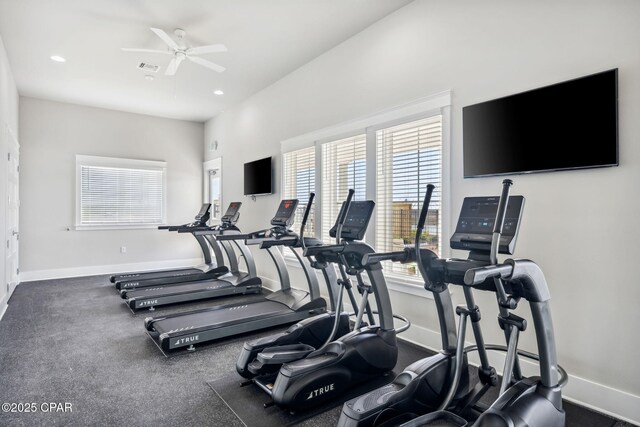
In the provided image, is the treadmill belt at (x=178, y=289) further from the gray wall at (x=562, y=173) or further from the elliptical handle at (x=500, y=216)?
the elliptical handle at (x=500, y=216)

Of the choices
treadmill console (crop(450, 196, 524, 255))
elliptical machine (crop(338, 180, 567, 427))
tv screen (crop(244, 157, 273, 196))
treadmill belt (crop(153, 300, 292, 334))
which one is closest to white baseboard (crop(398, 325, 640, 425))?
elliptical machine (crop(338, 180, 567, 427))

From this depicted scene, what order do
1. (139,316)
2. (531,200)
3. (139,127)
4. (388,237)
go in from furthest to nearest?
(139,127), (139,316), (388,237), (531,200)

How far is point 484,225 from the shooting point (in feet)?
6.53

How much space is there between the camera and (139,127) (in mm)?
7551

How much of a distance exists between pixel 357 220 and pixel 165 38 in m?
2.81

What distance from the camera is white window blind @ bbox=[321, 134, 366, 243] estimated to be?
13.6 ft

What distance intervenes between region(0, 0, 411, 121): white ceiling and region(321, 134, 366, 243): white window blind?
1274 millimetres

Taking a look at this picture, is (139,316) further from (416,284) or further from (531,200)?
(531,200)

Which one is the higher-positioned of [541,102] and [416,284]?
[541,102]

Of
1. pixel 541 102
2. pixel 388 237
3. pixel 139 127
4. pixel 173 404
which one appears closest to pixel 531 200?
pixel 541 102

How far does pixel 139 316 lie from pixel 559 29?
197 inches

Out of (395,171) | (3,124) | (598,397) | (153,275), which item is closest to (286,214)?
(395,171)

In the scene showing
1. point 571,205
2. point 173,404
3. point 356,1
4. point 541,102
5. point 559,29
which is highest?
point 356,1

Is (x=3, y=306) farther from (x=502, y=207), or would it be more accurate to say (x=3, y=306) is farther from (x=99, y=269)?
(x=502, y=207)
